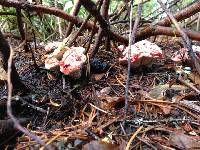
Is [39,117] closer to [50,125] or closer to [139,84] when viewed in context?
[50,125]

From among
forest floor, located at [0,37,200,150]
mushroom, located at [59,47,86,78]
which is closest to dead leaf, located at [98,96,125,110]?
forest floor, located at [0,37,200,150]

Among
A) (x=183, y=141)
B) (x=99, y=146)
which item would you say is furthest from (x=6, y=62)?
(x=183, y=141)

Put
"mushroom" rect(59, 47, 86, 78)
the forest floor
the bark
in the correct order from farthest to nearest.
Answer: "mushroom" rect(59, 47, 86, 78) < the bark < the forest floor

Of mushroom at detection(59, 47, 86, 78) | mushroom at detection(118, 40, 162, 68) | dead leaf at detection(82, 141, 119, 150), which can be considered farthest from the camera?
mushroom at detection(118, 40, 162, 68)

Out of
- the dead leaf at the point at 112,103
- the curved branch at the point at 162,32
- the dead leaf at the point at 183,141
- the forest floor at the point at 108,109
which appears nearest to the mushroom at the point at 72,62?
the forest floor at the point at 108,109

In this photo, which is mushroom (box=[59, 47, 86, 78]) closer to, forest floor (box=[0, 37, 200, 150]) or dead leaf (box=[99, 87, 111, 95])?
forest floor (box=[0, 37, 200, 150])

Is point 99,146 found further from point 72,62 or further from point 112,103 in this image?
point 72,62

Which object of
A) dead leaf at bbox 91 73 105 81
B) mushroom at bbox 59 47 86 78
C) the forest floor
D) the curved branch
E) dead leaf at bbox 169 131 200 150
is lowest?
dead leaf at bbox 169 131 200 150

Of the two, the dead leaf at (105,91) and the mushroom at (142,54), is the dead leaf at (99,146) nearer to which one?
the dead leaf at (105,91)

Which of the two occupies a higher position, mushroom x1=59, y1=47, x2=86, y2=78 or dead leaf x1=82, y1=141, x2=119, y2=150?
mushroom x1=59, y1=47, x2=86, y2=78
